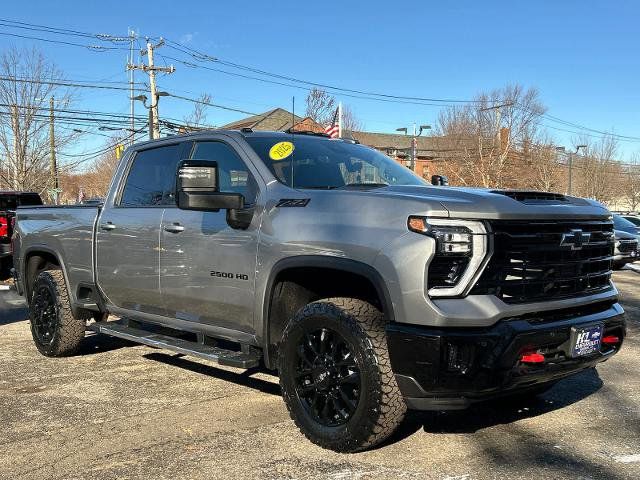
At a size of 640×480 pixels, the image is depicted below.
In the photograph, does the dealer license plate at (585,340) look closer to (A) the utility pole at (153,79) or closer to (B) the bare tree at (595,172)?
(A) the utility pole at (153,79)

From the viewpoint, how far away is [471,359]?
309 cm

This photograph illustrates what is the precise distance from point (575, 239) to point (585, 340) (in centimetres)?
58

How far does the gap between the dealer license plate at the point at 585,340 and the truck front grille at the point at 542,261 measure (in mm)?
218

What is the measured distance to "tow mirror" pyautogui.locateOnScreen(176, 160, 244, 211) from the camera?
401 centimetres

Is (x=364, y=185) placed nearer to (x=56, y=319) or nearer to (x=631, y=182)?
(x=56, y=319)

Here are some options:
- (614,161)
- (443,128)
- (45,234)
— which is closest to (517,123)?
(443,128)

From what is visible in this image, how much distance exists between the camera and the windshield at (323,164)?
4242mm

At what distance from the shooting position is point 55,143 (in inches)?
1289

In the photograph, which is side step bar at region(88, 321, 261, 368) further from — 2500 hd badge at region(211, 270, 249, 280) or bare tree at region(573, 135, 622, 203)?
bare tree at region(573, 135, 622, 203)

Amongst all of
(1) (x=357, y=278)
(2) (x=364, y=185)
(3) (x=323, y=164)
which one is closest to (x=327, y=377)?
(1) (x=357, y=278)

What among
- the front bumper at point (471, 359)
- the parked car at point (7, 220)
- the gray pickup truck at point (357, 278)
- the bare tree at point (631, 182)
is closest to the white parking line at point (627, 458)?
the gray pickup truck at point (357, 278)

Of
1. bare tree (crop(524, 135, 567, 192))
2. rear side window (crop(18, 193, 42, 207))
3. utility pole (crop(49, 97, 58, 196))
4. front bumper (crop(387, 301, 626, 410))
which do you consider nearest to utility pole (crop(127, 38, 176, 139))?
utility pole (crop(49, 97, 58, 196))

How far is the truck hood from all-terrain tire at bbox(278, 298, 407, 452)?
729mm

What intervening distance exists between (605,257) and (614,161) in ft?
230
